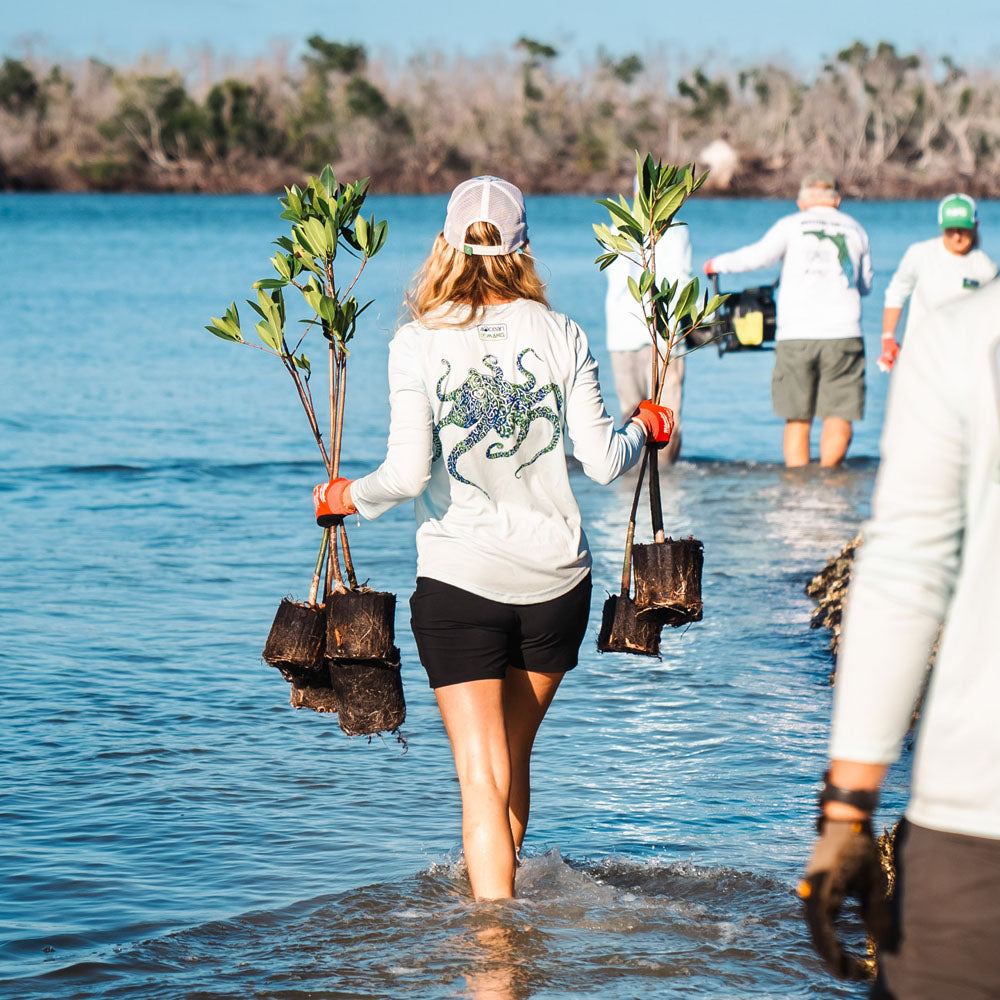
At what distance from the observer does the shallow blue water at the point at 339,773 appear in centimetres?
429

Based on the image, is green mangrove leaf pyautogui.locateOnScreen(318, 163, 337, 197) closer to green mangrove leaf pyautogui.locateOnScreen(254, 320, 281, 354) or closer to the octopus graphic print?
green mangrove leaf pyautogui.locateOnScreen(254, 320, 281, 354)

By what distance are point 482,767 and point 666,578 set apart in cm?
92

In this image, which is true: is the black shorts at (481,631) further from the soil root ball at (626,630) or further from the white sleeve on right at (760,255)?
the white sleeve on right at (760,255)

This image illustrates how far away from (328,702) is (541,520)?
1.03m

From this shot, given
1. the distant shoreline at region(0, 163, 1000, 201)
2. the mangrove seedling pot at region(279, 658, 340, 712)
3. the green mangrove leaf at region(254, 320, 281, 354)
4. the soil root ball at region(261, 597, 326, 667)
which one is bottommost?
the mangrove seedling pot at region(279, 658, 340, 712)

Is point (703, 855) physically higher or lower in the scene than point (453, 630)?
lower

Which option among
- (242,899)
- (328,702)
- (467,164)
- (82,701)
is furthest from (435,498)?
(467,164)

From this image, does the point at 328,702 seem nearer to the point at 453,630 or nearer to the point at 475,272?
the point at 453,630

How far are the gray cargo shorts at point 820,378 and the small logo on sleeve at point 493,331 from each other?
7156 millimetres

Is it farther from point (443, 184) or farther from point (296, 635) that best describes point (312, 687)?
point (443, 184)

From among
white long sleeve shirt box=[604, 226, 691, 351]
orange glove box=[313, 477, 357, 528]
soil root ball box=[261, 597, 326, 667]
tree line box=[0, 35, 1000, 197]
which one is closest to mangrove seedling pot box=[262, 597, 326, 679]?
soil root ball box=[261, 597, 326, 667]

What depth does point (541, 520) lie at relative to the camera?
13.0ft

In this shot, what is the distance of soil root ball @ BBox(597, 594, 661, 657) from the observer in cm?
461

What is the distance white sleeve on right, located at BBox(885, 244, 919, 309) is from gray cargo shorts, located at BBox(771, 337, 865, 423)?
2.01ft
